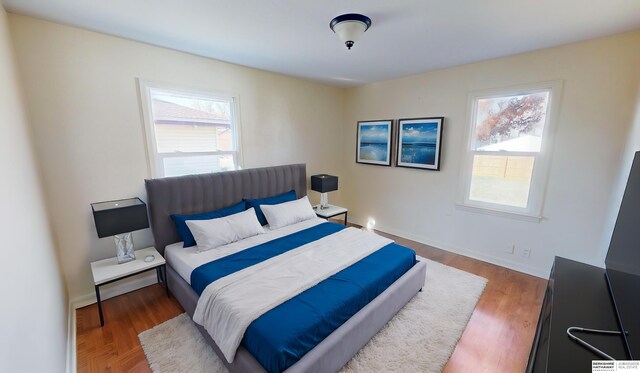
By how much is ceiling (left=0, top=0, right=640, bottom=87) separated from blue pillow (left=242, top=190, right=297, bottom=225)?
1735 mm

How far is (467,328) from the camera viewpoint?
2.18 m

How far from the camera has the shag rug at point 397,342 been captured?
1.79 m

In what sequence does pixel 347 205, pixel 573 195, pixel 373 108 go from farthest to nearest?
1. pixel 347 205
2. pixel 373 108
3. pixel 573 195

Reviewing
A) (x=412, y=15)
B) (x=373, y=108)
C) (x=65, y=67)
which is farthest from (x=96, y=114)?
(x=373, y=108)

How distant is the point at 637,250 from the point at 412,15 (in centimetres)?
194

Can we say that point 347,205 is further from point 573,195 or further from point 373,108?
point 573,195

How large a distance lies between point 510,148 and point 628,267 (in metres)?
2.03

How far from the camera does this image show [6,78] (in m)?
1.53

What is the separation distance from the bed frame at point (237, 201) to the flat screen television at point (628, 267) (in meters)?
1.28

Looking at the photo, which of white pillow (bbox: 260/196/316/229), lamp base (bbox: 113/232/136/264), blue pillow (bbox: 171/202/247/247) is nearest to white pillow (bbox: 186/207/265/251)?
blue pillow (bbox: 171/202/247/247)

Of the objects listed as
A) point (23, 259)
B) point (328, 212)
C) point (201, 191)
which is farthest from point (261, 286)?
point (328, 212)

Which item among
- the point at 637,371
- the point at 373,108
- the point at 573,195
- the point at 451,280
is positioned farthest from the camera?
the point at 373,108

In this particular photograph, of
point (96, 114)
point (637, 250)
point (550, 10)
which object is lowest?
point (637, 250)

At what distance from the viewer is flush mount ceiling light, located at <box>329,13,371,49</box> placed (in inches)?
73.3
